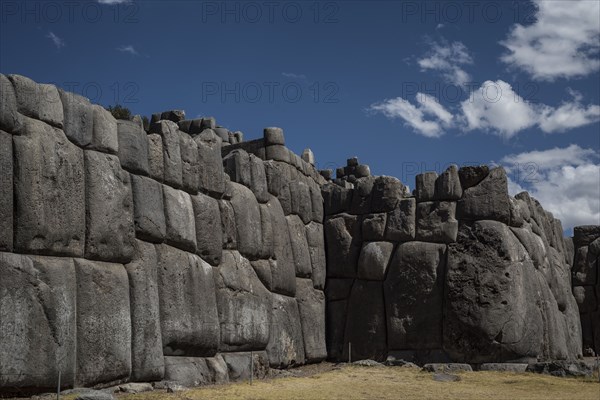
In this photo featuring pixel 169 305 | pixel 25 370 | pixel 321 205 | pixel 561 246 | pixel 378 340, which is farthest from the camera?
pixel 561 246

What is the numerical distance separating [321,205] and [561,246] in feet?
30.4

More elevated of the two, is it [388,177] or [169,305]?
[388,177]

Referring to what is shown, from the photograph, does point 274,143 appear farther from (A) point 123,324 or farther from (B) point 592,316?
(B) point 592,316

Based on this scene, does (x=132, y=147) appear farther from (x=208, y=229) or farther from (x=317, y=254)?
(x=317, y=254)

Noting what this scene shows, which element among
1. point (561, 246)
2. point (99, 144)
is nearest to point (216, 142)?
point (99, 144)

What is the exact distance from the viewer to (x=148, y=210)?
13773 mm

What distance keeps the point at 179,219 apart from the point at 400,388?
5.40 m

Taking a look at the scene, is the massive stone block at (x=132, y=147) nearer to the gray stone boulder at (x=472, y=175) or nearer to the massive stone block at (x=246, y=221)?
the massive stone block at (x=246, y=221)

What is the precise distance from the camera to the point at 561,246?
25.7 metres

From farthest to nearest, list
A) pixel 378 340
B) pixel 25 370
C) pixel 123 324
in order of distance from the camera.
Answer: pixel 378 340
pixel 123 324
pixel 25 370

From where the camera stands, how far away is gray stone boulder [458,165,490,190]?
1986 cm

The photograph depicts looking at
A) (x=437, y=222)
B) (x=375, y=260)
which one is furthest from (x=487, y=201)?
(x=375, y=260)

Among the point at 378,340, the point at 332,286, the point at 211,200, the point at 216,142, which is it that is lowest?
the point at 378,340

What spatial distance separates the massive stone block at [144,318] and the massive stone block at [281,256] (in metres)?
5.12
